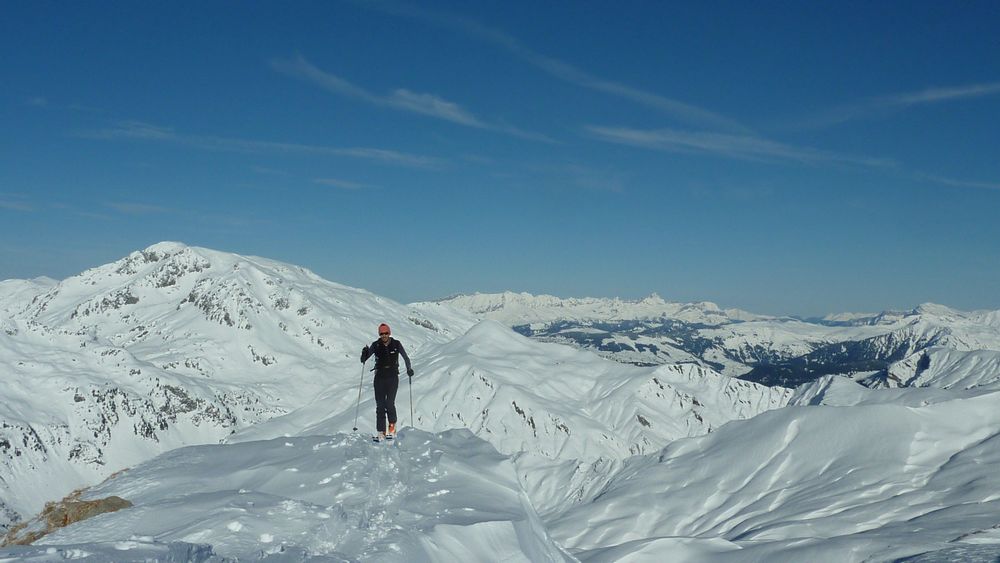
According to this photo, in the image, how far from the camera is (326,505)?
50.8 ft

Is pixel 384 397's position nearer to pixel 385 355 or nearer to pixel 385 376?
pixel 385 376

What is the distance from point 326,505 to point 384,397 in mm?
7932

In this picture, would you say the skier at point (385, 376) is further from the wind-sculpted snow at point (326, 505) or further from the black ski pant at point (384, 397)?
the wind-sculpted snow at point (326, 505)

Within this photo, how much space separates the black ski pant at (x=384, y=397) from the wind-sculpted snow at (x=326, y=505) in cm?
97

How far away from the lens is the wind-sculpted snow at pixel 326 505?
471 inches

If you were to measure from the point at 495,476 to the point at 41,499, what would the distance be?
705ft

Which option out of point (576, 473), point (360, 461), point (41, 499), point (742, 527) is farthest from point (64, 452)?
point (360, 461)

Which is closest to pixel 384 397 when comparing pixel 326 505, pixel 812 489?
pixel 326 505

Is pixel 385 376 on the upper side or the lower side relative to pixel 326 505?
upper

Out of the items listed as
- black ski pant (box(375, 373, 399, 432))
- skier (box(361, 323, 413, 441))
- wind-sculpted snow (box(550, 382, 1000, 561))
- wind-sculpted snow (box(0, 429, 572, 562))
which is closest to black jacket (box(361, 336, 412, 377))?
skier (box(361, 323, 413, 441))

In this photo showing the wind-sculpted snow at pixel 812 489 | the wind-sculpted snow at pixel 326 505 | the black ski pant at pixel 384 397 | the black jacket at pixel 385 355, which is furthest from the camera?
the wind-sculpted snow at pixel 812 489

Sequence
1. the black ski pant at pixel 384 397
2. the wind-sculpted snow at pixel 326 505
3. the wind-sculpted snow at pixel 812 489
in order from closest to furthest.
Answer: the wind-sculpted snow at pixel 326 505
the black ski pant at pixel 384 397
the wind-sculpted snow at pixel 812 489

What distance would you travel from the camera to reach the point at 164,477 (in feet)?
60.4

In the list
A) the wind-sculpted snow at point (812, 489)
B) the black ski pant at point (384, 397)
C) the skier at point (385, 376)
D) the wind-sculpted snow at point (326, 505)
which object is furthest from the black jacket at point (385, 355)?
the wind-sculpted snow at point (812, 489)
